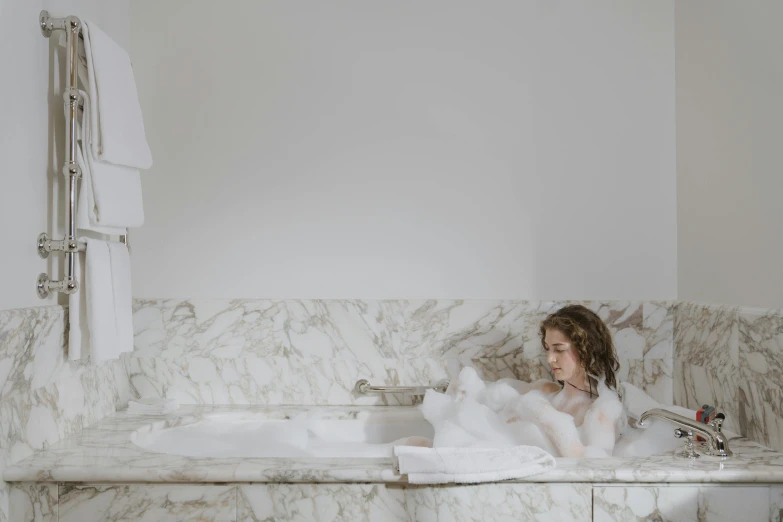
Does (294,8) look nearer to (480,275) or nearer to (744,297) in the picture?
(480,275)

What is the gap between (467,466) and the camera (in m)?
1.73

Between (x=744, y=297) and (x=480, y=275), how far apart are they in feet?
2.99

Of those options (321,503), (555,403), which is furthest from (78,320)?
(555,403)

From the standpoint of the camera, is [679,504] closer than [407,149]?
Yes

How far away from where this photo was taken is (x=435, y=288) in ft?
8.75

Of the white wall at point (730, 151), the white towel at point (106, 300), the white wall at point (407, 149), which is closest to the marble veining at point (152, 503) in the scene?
the white towel at point (106, 300)

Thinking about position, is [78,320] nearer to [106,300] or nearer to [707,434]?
[106,300]

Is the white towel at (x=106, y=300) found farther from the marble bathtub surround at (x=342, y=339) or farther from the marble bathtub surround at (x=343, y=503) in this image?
the marble bathtub surround at (x=343, y=503)

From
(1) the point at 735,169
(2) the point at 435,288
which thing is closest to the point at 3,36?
(2) the point at 435,288

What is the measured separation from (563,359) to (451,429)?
1.51 ft

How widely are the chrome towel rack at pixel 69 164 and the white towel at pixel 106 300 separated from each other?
0.17 ft

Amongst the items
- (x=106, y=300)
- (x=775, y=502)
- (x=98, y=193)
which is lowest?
(x=775, y=502)

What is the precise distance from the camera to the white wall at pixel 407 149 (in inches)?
105

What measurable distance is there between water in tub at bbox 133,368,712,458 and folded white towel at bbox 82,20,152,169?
884 millimetres
